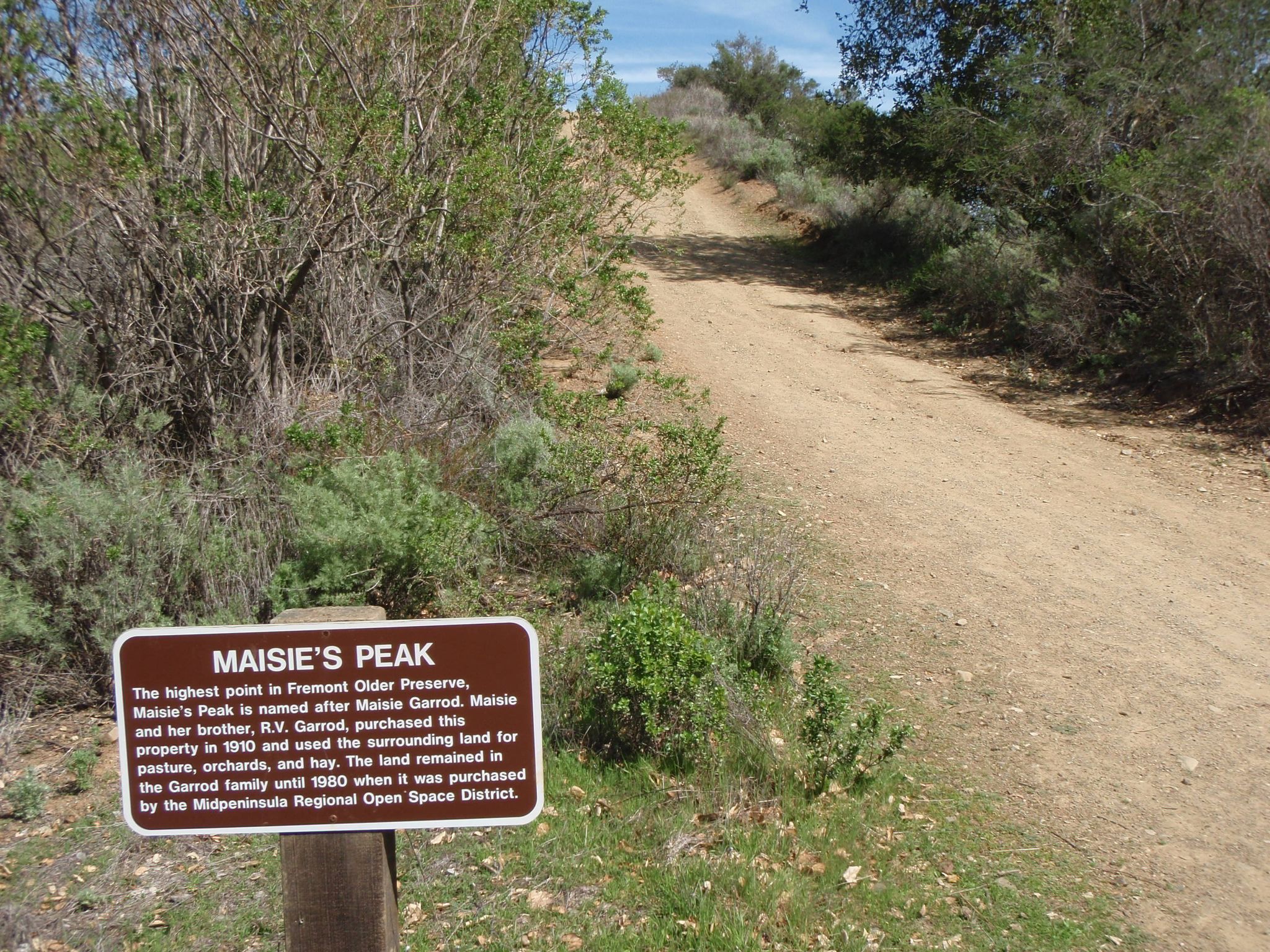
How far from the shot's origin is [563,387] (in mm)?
10500

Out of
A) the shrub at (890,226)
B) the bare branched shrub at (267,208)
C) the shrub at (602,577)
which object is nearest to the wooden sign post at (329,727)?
the shrub at (602,577)

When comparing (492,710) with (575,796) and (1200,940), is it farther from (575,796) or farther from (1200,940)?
(1200,940)

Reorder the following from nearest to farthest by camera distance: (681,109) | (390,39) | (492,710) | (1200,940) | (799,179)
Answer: (492,710), (1200,940), (390,39), (799,179), (681,109)

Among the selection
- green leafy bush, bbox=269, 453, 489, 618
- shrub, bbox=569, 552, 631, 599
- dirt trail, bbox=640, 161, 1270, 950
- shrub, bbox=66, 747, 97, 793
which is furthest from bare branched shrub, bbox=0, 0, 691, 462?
dirt trail, bbox=640, 161, 1270, 950

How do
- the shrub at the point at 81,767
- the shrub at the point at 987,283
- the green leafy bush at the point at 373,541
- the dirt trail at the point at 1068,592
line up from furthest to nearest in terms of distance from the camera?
the shrub at the point at 987,283 → the green leafy bush at the point at 373,541 → the shrub at the point at 81,767 → the dirt trail at the point at 1068,592

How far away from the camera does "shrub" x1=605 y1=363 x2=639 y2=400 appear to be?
33.7ft

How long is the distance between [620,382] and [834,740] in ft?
20.5

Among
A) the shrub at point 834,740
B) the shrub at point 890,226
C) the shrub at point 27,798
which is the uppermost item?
the shrub at point 890,226

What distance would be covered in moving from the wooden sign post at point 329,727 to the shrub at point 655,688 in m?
2.07

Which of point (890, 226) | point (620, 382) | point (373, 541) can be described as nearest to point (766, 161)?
point (890, 226)

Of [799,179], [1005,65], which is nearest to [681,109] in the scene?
[799,179]

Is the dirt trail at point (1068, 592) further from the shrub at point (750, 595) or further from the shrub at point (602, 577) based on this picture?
the shrub at point (602, 577)

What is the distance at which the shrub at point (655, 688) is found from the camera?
14.7ft

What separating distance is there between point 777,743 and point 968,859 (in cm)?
99
